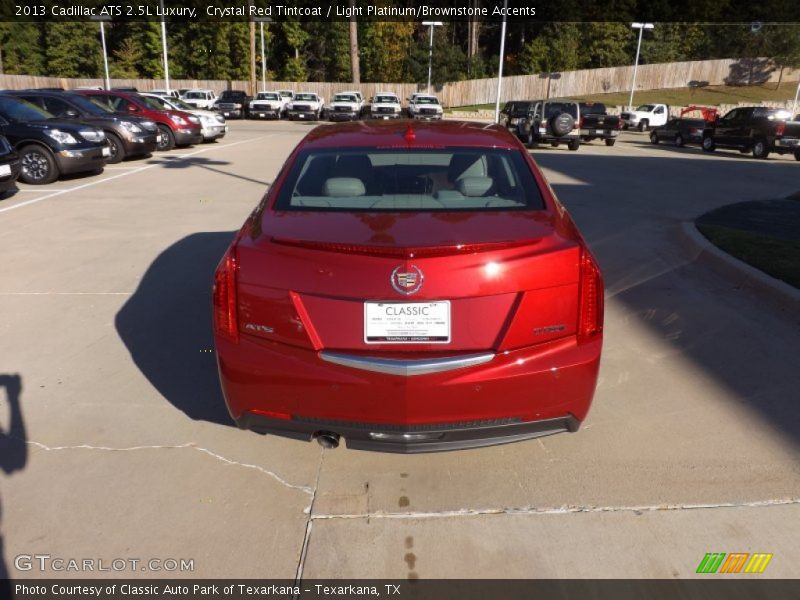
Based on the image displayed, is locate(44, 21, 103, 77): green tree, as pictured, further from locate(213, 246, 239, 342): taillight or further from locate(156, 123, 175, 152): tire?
locate(213, 246, 239, 342): taillight

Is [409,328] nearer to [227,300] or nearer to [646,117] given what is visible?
[227,300]

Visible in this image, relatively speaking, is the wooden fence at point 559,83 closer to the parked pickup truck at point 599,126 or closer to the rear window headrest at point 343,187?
the parked pickup truck at point 599,126

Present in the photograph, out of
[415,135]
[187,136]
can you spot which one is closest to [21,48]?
[187,136]

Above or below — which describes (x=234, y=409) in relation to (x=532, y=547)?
above

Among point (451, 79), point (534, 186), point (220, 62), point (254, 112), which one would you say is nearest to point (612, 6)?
point (451, 79)

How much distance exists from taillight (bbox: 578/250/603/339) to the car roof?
1.19m

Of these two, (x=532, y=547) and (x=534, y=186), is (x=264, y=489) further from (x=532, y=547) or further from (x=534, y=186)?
(x=534, y=186)

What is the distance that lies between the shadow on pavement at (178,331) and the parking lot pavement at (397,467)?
0.02 metres

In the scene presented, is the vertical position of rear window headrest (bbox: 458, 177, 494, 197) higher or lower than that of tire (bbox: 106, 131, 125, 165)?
higher

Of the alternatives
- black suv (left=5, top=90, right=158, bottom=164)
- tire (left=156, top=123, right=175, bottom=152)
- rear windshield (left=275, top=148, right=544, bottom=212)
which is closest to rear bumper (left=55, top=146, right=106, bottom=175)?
black suv (left=5, top=90, right=158, bottom=164)

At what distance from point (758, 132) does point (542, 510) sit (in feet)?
80.5

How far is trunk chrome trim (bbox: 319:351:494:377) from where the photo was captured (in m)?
2.69

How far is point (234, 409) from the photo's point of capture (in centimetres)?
301

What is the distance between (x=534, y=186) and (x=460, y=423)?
144 cm
